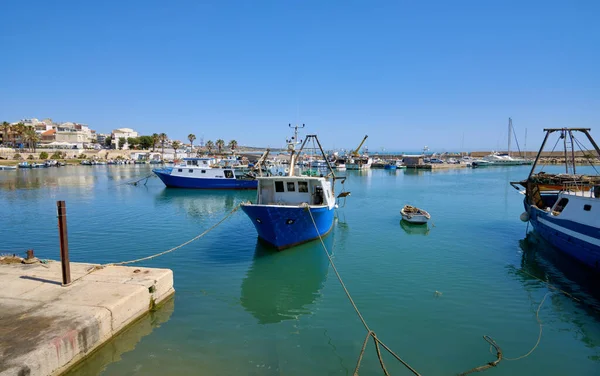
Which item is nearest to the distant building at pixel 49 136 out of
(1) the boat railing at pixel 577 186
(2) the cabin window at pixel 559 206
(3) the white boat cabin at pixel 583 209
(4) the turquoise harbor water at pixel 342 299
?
(4) the turquoise harbor water at pixel 342 299

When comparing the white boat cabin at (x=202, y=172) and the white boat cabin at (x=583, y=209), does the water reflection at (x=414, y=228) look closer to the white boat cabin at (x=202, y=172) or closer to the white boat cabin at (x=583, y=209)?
the white boat cabin at (x=583, y=209)

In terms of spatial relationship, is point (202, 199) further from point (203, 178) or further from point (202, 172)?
point (202, 172)

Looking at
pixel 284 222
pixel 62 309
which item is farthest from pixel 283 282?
pixel 62 309

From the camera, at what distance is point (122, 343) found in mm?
9203

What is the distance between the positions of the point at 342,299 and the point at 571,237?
38.9 feet

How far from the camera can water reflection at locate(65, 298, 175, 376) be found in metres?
8.19

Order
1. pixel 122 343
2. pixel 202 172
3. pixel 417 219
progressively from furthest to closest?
pixel 202 172 < pixel 417 219 < pixel 122 343

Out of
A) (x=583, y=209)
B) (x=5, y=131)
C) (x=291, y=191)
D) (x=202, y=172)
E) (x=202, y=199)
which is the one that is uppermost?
(x=5, y=131)

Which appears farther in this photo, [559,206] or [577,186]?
[559,206]

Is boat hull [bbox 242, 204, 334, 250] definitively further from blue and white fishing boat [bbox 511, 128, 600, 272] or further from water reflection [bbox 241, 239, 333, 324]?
blue and white fishing boat [bbox 511, 128, 600, 272]

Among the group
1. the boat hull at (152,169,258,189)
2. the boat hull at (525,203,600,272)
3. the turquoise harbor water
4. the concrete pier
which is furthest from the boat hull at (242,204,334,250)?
the boat hull at (152,169,258,189)

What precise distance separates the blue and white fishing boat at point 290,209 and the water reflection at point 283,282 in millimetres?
726

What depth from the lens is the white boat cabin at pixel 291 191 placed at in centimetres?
1923

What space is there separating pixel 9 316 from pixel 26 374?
2455 millimetres
